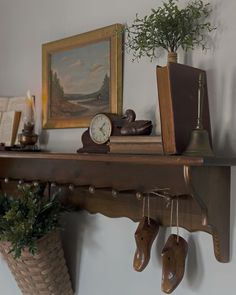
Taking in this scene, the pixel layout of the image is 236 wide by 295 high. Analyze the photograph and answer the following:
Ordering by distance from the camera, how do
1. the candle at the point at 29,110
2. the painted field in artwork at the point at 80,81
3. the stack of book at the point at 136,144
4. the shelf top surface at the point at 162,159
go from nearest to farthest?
the shelf top surface at the point at 162,159 → the stack of book at the point at 136,144 → the painted field in artwork at the point at 80,81 → the candle at the point at 29,110

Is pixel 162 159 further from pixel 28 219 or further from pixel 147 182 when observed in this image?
pixel 28 219

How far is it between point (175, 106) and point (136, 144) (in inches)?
6.0

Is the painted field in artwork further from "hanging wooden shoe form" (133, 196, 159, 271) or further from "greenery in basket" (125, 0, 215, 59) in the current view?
"hanging wooden shoe form" (133, 196, 159, 271)

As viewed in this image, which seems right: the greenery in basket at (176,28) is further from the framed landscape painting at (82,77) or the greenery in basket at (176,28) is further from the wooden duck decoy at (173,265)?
the wooden duck decoy at (173,265)

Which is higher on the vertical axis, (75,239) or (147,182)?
(147,182)

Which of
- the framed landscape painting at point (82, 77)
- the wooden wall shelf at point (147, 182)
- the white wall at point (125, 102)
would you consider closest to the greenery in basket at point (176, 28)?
the white wall at point (125, 102)

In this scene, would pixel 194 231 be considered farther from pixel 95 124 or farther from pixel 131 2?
pixel 131 2

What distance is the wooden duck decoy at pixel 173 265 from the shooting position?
1046mm

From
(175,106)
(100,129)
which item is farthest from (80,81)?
(175,106)

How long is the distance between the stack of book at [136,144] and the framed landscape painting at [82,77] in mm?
230

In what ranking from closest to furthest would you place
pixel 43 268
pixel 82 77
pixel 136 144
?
pixel 136 144, pixel 43 268, pixel 82 77

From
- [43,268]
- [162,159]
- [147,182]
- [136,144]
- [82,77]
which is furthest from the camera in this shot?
[82,77]

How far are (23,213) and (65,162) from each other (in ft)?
0.74

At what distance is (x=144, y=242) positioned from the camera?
1128 mm
